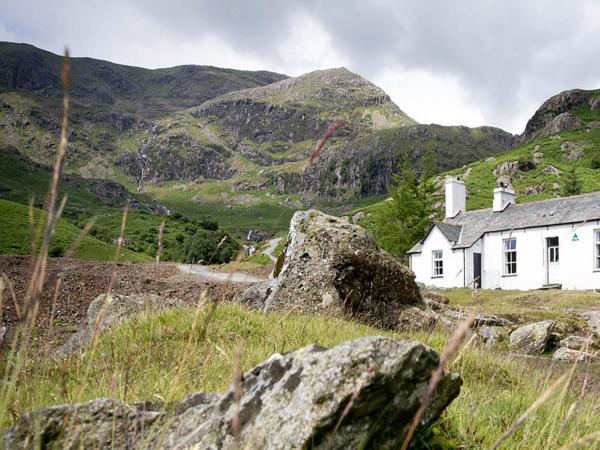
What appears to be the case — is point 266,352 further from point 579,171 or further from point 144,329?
point 579,171

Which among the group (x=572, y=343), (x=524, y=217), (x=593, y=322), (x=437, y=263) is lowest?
(x=572, y=343)

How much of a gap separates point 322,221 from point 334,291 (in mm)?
2160

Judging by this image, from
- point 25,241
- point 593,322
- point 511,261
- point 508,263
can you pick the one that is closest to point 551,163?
point 508,263

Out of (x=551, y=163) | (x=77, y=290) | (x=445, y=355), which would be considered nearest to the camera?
(x=445, y=355)

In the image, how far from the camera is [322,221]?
12992mm

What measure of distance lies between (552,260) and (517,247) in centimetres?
291

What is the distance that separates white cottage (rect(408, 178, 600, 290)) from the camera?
1484 inches

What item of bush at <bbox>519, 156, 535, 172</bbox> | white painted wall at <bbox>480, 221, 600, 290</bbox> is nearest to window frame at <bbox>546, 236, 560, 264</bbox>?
white painted wall at <bbox>480, 221, 600, 290</bbox>

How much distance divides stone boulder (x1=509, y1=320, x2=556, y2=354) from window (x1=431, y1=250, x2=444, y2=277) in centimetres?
3164

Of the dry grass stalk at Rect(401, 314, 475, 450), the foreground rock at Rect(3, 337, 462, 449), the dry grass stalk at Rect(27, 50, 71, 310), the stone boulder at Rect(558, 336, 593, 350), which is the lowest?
the stone boulder at Rect(558, 336, 593, 350)

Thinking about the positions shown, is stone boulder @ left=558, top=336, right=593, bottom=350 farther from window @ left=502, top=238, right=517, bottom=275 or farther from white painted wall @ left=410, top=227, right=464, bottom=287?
white painted wall @ left=410, top=227, right=464, bottom=287

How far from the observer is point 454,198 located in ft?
174

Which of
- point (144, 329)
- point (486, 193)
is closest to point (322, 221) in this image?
point (144, 329)

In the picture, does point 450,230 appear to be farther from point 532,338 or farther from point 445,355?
point 445,355
